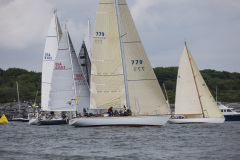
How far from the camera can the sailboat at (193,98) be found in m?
54.6

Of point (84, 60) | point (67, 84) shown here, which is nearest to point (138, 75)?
point (67, 84)

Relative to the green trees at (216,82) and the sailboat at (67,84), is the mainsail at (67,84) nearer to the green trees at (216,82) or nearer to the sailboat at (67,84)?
the sailboat at (67,84)

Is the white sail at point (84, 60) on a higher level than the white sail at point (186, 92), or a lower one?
higher

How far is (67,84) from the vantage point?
54.8 m

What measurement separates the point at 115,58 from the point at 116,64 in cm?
56

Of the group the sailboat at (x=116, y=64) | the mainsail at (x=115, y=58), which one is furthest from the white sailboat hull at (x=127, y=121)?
the mainsail at (x=115, y=58)

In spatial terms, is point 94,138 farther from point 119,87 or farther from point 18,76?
point 18,76

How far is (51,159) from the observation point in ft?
85.6

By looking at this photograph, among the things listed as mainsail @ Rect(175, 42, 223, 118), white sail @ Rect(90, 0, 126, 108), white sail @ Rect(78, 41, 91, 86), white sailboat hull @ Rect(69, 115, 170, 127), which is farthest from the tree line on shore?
white sailboat hull @ Rect(69, 115, 170, 127)

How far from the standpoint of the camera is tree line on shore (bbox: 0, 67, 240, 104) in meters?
100

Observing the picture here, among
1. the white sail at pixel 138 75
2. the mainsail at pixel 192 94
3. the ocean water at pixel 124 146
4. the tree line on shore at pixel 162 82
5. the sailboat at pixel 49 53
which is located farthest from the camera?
the tree line on shore at pixel 162 82

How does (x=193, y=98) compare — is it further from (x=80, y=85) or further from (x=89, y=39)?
(x=89, y=39)

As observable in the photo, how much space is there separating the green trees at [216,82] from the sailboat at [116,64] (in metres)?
48.5

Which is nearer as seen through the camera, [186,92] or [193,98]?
[193,98]
